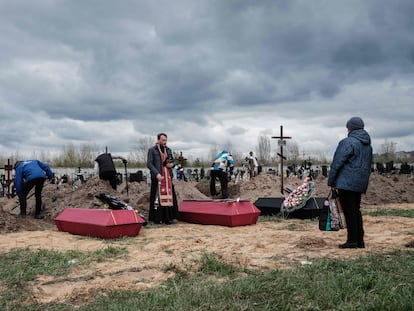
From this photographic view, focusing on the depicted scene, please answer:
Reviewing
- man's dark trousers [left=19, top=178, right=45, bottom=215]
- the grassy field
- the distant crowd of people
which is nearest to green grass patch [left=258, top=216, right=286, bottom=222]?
the distant crowd of people

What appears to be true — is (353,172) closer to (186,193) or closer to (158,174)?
(158,174)

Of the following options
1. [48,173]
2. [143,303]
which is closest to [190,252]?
[143,303]

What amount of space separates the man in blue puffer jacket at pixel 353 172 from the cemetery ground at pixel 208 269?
35 centimetres

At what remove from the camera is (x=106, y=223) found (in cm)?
779

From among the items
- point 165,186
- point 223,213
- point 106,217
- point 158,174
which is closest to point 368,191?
point 223,213

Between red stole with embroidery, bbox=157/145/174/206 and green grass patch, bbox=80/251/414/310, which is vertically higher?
red stole with embroidery, bbox=157/145/174/206

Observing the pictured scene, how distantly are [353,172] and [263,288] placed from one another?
267 centimetres

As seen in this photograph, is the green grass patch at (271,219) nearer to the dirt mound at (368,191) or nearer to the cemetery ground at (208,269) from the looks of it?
the cemetery ground at (208,269)

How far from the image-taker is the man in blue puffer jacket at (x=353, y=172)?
20.2 feet

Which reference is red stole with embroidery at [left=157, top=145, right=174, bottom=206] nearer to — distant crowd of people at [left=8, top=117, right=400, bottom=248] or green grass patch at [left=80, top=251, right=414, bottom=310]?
distant crowd of people at [left=8, top=117, right=400, bottom=248]

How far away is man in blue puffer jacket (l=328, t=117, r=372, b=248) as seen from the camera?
6145 mm

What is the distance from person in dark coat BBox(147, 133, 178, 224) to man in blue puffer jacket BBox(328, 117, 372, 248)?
175 inches

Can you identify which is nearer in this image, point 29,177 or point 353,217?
point 353,217

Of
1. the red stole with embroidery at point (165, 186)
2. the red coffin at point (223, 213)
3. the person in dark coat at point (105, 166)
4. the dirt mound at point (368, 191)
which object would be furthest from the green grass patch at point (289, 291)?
the dirt mound at point (368, 191)
